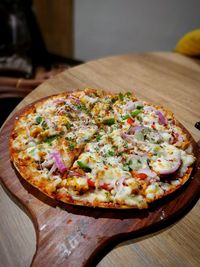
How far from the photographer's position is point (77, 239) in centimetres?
101

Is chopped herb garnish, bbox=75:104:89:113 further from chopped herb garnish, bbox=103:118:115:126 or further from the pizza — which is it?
chopped herb garnish, bbox=103:118:115:126

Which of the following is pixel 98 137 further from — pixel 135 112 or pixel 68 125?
pixel 135 112

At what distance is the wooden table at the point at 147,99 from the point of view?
1.01 m

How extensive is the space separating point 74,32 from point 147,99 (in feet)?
11.9

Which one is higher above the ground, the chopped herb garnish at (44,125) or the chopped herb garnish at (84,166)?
the chopped herb garnish at (44,125)

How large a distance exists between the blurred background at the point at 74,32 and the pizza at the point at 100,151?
621 mm

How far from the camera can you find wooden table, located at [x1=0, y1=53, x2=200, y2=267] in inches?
39.7

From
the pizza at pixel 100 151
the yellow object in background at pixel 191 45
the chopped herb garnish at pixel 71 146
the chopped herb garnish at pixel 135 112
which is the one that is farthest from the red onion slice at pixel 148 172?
the yellow object in background at pixel 191 45

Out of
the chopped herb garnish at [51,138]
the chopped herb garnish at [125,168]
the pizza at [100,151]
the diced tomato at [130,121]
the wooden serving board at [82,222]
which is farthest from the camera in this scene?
the diced tomato at [130,121]

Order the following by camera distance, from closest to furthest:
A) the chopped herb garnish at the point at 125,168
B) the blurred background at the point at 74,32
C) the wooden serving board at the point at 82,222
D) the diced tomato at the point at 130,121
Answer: the wooden serving board at the point at 82,222 < the chopped herb garnish at the point at 125,168 < the diced tomato at the point at 130,121 < the blurred background at the point at 74,32

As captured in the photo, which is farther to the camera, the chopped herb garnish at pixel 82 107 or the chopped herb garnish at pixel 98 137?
the chopped herb garnish at pixel 82 107

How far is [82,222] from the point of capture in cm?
106

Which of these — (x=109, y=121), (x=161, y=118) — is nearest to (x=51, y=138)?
(x=109, y=121)

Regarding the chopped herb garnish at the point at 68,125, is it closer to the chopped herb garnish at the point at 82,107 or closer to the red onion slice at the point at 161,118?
the chopped herb garnish at the point at 82,107
